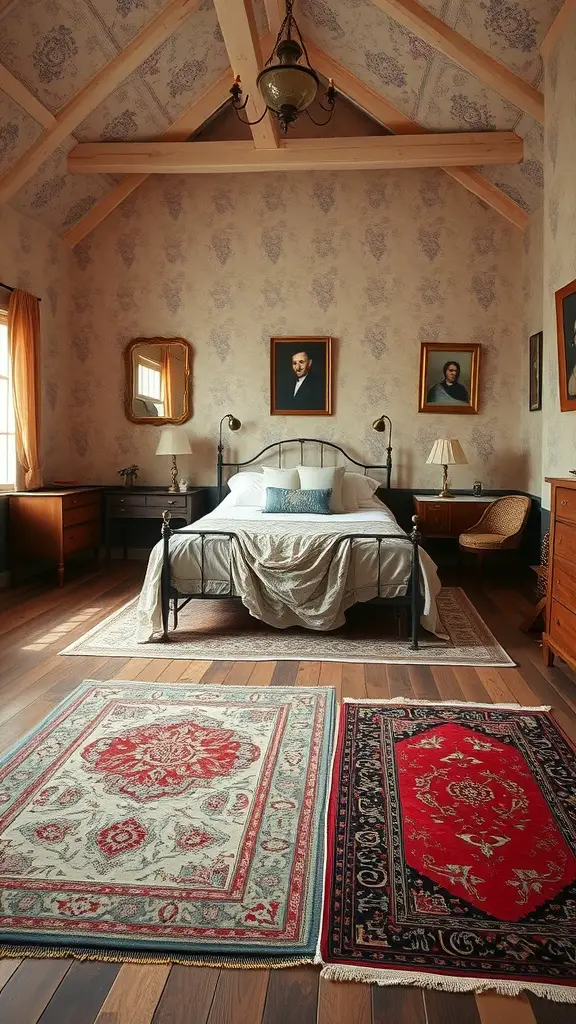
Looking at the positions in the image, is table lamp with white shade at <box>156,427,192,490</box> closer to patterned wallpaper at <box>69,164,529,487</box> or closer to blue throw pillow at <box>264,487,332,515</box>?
patterned wallpaper at <box>69,164,529,487</box>

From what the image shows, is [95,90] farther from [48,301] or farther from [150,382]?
[150,382]

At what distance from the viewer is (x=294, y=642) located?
4.61 metres

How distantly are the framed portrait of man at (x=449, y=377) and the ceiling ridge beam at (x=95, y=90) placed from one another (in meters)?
3.49

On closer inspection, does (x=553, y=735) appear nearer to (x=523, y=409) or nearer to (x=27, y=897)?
(x=27, y=897)

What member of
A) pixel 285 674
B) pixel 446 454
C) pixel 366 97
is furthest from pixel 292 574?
pixel 366 97

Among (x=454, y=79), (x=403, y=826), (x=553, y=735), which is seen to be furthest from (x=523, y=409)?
(x=403, y=826)

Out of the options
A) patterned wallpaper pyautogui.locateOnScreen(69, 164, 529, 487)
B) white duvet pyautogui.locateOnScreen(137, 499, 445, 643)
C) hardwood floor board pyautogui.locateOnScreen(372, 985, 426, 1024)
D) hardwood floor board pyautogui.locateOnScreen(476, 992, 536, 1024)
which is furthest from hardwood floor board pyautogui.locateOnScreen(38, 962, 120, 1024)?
patterned wallpaper pyautogui.locateOnScreen(69, 164, 529, 487)

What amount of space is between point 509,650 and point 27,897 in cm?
323

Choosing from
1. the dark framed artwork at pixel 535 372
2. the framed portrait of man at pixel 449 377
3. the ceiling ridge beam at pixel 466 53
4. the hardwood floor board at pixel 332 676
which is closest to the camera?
the hardwood floor board at pixel 332 676

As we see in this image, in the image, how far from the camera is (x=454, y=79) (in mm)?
5617

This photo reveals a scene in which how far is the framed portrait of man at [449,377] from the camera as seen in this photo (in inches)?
281

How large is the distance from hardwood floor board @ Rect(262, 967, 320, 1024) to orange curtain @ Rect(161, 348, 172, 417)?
6.24m

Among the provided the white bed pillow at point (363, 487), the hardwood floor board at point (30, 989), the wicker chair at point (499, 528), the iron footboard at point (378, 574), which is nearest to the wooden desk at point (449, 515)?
the wicker chair at point (499, 528)

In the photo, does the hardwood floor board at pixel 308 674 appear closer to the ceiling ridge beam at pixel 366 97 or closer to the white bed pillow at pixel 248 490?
the white bed pillow at pixel 248 490
